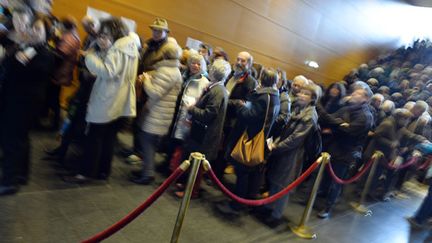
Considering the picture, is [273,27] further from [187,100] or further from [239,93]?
[187,100]

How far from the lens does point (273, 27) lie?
812 cm

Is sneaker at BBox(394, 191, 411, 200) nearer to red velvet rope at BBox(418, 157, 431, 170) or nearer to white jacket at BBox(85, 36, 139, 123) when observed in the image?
red velvet rope at BBox(418, 157, 431, 170)

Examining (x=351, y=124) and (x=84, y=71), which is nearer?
(x=84, y=71)

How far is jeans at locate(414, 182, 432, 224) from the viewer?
5.03 metres

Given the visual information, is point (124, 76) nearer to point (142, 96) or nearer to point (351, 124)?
point (142, 96)

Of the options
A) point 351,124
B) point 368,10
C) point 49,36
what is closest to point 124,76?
point 49,36

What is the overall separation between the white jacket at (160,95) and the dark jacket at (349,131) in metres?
2.08

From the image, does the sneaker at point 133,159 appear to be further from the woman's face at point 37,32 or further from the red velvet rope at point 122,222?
the red velvet rope at point 122,222

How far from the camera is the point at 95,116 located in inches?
122

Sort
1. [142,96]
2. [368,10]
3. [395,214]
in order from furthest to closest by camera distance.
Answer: [368,10]
[395,214]
[142,96]

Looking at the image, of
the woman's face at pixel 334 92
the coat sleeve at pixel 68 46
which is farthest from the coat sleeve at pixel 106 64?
the woman's face at pixel 334 92

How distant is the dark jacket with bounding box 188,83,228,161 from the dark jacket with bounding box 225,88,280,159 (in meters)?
0.24

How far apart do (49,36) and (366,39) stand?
36.4 feet

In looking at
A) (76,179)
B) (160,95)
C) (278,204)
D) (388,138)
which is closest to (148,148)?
(160,95)
